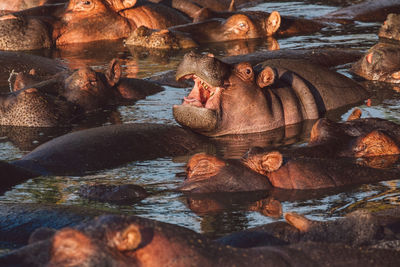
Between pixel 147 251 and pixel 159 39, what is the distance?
9851 mm

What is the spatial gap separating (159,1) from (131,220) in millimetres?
12310

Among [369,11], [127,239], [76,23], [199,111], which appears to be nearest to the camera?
[127,239]

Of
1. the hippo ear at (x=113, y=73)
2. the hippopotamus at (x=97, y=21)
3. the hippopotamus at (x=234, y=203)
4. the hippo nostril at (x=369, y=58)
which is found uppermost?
the hippopotamus at (x=97, y=21)

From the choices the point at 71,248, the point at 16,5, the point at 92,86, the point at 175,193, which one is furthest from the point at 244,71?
the point at 16,5

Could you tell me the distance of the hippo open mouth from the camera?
7121 mm

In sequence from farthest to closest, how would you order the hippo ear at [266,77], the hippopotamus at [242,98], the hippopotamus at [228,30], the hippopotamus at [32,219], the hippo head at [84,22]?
the hippo head at [84,22] → the hippopotamus at [228,30] → the hippo ear at [266,77] → the hippopotamus at [242,98] → the hippopotamus at [32,219]

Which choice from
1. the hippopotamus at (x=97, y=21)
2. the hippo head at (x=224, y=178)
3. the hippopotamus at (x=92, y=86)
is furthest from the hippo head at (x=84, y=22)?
the hippo head at (x=224, y=178)

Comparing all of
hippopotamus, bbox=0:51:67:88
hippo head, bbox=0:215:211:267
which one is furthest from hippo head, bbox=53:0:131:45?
hippo head, bbox=0:215:211:267

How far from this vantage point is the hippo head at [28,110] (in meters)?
7.99

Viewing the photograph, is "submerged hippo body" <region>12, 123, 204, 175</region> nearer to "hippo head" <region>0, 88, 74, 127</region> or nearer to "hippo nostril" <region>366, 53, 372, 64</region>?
"hippo head" <region>0, 88, 74, 127</region>

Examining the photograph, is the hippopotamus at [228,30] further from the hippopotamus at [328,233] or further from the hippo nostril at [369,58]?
the hippopotamus at [328,233]

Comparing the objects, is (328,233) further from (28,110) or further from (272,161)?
(28,110)

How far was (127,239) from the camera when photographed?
2951 millimetres

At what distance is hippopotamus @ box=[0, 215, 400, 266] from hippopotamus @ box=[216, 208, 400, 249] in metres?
0.35
